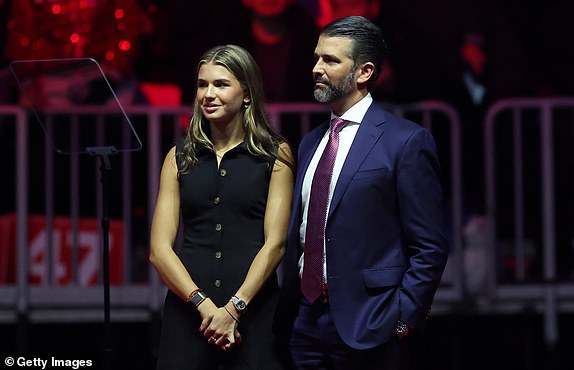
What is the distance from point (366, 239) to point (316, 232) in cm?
16

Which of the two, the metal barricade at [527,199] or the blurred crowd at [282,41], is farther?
the blurred crowd at [282,41]

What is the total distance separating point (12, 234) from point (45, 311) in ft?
1.77

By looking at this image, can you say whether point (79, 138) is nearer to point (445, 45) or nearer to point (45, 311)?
point (45, 311)

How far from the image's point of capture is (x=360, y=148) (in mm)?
3805

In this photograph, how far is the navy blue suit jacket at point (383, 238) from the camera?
12.2 ft

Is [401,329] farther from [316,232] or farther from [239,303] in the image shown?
[239,303]

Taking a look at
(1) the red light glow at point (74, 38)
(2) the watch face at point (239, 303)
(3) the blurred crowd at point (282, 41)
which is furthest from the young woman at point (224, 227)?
(1) the red light glow at point (74, 38)

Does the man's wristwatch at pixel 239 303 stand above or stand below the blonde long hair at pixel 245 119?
below

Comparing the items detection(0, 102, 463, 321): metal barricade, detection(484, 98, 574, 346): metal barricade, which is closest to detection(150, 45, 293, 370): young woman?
detection(0, 102, 463, 321): metal barricade

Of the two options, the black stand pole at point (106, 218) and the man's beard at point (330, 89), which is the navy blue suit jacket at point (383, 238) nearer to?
the man's beard at point (330, 89)

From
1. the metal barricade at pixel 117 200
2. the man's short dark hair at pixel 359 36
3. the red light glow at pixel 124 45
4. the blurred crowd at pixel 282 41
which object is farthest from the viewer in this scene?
the red light glow at pixel 124 45

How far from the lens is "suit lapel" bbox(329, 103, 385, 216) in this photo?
12.4ft

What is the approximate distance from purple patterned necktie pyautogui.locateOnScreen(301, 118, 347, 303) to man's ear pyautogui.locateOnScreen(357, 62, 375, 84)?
25 cm

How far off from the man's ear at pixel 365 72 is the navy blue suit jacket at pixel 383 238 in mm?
206
